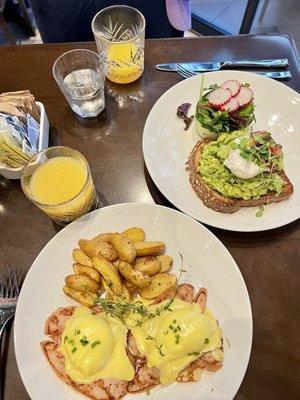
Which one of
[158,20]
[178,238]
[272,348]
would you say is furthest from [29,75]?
[272,348]

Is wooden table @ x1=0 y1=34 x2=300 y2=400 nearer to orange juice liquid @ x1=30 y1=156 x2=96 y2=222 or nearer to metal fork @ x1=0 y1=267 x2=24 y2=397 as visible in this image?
metal fork @ x1=0 y1=267 x2=24 y2=397

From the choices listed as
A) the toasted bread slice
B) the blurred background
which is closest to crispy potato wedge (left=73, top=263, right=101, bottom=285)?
the toasted bread slice

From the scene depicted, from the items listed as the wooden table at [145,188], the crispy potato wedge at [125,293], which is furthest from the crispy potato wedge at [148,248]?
the wooden table at [145,188]

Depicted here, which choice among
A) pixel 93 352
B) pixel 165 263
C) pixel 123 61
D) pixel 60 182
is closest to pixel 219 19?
pixel 123 61

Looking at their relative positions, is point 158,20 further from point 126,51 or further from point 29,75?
point 29,75

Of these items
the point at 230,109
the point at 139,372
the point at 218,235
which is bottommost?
the point at 139,372

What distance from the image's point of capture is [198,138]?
1582 mm

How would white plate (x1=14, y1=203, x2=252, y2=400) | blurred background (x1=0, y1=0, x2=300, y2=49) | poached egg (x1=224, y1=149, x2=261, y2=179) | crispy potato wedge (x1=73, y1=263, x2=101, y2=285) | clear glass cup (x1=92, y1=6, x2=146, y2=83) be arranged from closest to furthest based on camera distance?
white plate (x1=14, y1=203, x2=252, y2=400) < crispy potato wedge (x1=73, y1=263, x2=101, y2=285) < poached egg (x1=224, y1=149, x2=261, y2=179) < clear glass cup (x1=92, y1=6, x2=146, y2=83) < blurred background (x1=0, y1=0, x2=300, y2=49)

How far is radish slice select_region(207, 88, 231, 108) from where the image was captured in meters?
1.49

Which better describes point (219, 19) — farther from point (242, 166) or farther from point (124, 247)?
point (124, 247)

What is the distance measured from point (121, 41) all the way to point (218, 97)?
56cm

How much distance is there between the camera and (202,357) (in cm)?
112

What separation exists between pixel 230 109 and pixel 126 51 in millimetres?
541

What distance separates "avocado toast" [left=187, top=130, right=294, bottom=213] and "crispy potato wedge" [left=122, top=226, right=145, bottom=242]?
0.28 m
